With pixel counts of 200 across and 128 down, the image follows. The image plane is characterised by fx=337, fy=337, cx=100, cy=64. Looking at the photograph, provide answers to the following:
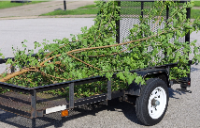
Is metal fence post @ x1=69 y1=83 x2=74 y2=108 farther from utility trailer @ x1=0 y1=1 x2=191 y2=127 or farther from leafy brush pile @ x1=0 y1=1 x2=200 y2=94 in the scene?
leafy brush pile @ x1=0 y1=1 x2=200 y2=94

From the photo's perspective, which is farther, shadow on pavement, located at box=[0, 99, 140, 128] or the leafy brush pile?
shadow on pavement, located at box=[0, 99, 140, 128]

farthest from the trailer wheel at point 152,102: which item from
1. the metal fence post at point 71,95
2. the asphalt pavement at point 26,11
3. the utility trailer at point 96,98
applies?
the asphalt pavement at point 26,11

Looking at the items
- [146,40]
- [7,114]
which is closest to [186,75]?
[146,40]

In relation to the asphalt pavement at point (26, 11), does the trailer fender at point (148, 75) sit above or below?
below

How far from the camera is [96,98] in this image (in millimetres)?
5023

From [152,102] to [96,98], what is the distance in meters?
1.06

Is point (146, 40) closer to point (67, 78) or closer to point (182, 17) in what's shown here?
point (182, 17)

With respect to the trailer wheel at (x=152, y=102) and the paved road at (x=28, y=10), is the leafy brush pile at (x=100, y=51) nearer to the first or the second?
the trailer wheel at (x=152, y=102)

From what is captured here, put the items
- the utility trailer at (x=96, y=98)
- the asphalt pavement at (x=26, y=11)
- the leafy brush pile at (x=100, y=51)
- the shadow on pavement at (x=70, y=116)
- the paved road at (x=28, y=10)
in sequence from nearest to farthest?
the utility trailer at (x=96, y=98), the leafy brush pile at (x=100, y=51), the shadow on pavement at (x=70, y=116), the asphalt pavement at (x=26, y=11), the paved road at (x=28, y=10)

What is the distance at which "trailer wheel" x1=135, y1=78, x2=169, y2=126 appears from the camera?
531cm

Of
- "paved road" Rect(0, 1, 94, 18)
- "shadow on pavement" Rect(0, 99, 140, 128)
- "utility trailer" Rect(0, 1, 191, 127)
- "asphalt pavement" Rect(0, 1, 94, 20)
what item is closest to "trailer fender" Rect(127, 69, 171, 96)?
"utility trailer" Rect(0, 1, 191, 127)

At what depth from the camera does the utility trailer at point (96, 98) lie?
4500mm

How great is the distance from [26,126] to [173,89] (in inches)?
148

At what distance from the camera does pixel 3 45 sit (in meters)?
14.9
